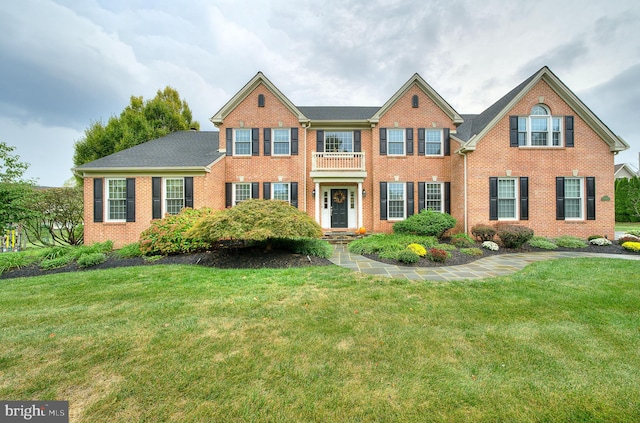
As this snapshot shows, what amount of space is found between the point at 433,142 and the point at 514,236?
6080 mm

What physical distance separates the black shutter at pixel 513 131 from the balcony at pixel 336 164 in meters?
7.14

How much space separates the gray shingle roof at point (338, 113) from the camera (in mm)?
13695

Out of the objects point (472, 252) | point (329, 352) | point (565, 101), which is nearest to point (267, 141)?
point (472, 252)

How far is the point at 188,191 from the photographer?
11.4 m

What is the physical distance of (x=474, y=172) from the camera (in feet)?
38.1

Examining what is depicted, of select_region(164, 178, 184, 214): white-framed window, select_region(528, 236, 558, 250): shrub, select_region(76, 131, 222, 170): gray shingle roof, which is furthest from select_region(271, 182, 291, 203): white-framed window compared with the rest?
select_region(528, 236, 558, 250): shrub

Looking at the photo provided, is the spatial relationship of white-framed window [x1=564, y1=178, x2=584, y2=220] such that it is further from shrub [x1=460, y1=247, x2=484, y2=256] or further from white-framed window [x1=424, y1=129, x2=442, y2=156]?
shrub [x1=460, y1=247, x2=484, y2=256]

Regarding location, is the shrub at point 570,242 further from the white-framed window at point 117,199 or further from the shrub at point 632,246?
the white-framed window at point 117,199

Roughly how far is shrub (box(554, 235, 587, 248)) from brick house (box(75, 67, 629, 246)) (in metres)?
0.92

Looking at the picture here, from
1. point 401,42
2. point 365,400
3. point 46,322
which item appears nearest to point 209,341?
point 365,400

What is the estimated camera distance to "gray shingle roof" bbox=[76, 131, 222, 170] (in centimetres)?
1125

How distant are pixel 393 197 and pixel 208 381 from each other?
39.6 feet

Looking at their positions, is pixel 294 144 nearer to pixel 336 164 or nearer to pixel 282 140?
pixel 282 140

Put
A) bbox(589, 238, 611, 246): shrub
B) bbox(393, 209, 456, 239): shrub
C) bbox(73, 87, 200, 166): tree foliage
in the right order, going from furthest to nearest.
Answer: bbox(73, 87, 200, 166): tree foliage, bbox(393, 209, 456, 239): shrub, bbox(589, 238, 611, 246): shrub
